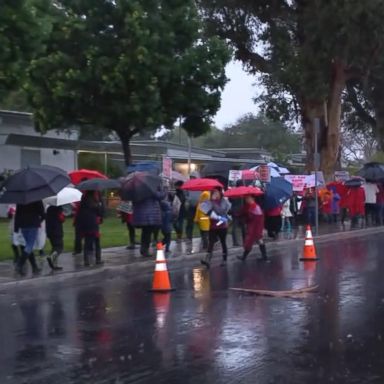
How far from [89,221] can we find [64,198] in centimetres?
105

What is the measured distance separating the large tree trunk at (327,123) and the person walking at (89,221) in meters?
18.3

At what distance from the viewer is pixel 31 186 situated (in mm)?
15562

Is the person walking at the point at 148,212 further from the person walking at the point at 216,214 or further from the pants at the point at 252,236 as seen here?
the pants at the point at 252,236

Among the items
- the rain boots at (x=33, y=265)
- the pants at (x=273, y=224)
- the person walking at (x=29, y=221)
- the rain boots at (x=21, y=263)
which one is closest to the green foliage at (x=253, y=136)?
the pants at (x=273, y=224)

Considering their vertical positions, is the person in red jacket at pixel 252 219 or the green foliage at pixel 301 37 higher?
the green foliage at pixel 301 37

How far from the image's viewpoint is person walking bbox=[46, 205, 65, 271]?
16484 millimetres

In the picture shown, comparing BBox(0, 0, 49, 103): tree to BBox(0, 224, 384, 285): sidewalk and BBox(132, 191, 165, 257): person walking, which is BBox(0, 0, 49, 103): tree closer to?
BBox(132, 191, 165, 257): person walking

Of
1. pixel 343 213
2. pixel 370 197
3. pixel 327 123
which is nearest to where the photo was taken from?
pixel 370 197

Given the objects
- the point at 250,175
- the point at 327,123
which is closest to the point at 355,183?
the point at 327,123

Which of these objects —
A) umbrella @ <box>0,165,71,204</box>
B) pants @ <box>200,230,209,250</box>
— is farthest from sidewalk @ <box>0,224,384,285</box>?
umbrella @ <box>0,165,71,204</box>

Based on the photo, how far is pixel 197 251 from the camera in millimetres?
20766

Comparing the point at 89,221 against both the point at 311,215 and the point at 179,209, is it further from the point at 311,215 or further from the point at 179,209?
the point at 311,215

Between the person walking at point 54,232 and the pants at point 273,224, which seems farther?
the pants at point 273,224

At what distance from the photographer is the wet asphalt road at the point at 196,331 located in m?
8.03
